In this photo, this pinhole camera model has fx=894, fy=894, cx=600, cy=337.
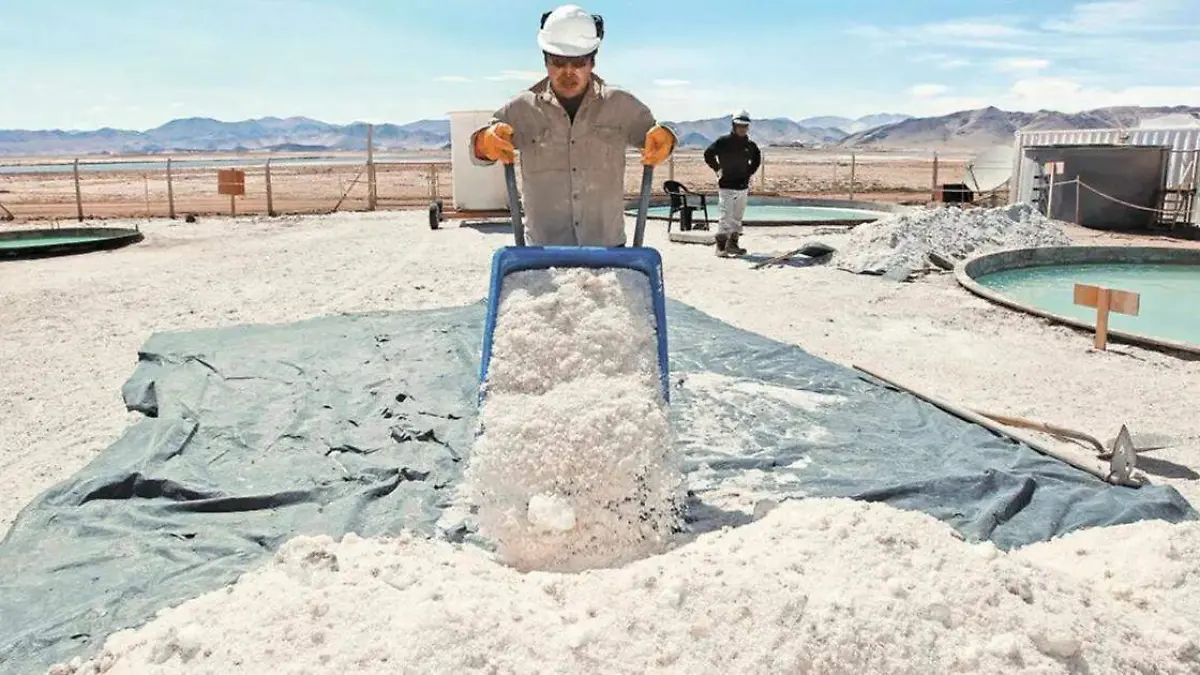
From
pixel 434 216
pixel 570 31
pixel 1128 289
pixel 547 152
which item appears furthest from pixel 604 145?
pixel 434 216

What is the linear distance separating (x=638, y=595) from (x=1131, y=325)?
23.8ft

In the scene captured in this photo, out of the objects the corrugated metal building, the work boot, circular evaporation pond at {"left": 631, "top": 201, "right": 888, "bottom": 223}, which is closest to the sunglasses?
the work boot

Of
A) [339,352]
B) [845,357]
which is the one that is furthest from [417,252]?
[845,357]

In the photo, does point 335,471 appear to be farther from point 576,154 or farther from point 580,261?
point 576,154

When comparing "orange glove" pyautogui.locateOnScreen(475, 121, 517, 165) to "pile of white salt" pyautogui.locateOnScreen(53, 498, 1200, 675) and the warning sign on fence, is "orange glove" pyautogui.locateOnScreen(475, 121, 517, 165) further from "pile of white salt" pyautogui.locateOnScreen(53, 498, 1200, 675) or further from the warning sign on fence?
the warning sign on fence

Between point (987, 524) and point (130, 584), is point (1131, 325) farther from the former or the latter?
point (130, 584)

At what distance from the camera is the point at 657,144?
3562 mm

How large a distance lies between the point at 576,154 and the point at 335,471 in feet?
5.64

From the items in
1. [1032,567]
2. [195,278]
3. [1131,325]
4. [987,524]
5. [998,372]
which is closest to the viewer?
[1032,567]

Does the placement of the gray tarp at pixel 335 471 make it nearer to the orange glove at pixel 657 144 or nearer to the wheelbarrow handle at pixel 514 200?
the wheelbarrow handle at pixel 514 200

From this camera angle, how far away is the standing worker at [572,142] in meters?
3.50

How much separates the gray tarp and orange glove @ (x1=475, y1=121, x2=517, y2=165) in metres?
1.37

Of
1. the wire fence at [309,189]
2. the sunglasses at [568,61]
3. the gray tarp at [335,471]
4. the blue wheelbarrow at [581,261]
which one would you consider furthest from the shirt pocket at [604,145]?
the wire fence at [309,189]

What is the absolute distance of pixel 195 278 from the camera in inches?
356
